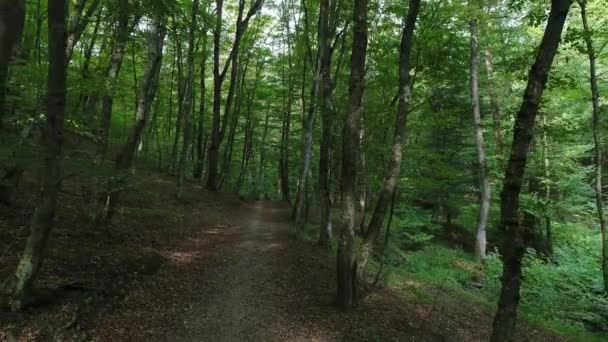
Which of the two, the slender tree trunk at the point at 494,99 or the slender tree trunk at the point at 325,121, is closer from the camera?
the slender tree trunk at the point at 325,121

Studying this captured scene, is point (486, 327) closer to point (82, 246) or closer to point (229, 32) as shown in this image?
point (82, 246)

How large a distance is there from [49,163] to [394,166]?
5.87 m

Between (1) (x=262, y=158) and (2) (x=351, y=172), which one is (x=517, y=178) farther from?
(1) (x=262, y=158)

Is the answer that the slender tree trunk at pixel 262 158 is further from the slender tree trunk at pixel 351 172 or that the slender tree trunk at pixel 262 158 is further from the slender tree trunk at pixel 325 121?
the slender tree trunk at pixel 351 172

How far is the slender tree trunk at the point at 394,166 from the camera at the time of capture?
7.55 m

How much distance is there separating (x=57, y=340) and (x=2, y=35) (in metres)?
4.89

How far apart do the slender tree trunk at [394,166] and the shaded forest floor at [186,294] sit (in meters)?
1.22

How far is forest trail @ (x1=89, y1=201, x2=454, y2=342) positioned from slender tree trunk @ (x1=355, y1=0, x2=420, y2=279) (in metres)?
1.14

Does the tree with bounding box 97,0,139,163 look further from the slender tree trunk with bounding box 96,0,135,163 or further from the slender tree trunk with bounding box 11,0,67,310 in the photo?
the slender tree trunk with bounding box 11,0,67,310

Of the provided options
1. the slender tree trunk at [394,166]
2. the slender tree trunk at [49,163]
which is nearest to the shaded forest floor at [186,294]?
the slender tree trunk at [49,163]

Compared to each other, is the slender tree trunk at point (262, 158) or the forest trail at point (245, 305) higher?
the slender tree trunk at point (262, 158)

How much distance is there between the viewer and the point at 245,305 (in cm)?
733

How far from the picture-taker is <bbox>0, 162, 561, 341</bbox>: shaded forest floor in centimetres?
556

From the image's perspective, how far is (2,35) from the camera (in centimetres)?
612
